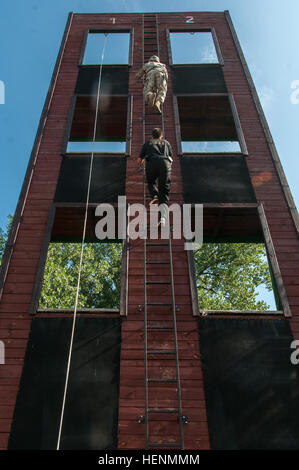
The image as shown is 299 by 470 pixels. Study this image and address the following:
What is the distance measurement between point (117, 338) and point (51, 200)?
3904 mm

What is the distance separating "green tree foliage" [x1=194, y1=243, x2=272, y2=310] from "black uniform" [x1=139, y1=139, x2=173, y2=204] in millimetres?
11541

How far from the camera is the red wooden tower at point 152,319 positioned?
5469mm

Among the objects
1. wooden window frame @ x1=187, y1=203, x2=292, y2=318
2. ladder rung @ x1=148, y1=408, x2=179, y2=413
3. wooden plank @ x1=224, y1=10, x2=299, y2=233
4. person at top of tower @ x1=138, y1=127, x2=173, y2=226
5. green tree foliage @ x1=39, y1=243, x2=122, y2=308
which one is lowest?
ladder rung @ x1=148, y1=408, x2=179, y2=413

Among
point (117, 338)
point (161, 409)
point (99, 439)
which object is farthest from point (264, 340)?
point (99, 439)

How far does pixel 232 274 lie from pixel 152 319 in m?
13.4

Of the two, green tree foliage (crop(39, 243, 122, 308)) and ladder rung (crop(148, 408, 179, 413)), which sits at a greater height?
green tree foliage (crop(39, 243, 122, 308))

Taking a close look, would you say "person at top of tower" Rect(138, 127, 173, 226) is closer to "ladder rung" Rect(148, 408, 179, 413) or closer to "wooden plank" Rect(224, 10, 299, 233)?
"wooden plank" Rect(224, 10, 299, 233)

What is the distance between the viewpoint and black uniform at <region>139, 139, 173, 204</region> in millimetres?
7289

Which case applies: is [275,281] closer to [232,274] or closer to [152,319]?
[152,319]

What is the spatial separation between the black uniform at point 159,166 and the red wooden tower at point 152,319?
104 cm

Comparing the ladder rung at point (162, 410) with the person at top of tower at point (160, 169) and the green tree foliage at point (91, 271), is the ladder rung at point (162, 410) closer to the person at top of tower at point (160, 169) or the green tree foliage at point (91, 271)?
the person at top of tower at point (160, 169)

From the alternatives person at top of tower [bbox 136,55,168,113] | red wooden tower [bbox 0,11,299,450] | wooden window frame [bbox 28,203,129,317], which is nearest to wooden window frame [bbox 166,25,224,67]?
red wooden tower [bbox 0,11,299,450]

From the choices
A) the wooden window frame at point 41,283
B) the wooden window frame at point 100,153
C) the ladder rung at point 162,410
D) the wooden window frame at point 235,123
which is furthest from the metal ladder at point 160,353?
the wooden window frame at point 235,123

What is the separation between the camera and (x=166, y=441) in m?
5.33
